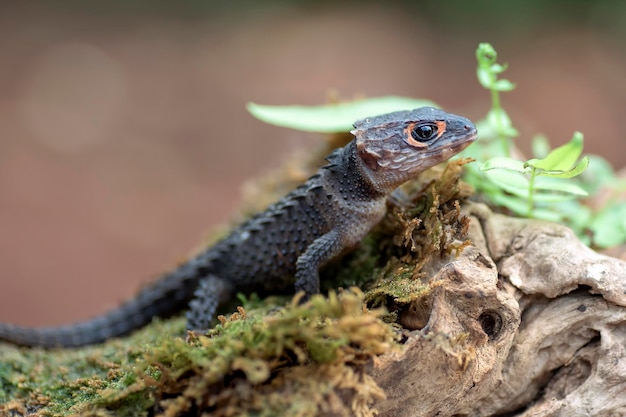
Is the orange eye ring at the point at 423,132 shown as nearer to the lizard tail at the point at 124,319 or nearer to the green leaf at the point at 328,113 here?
the green leaf at the point at 328,113

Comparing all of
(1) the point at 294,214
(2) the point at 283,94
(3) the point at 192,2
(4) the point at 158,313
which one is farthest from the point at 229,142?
(1) the point at 294,214

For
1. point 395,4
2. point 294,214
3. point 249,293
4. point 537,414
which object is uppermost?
point 395,4

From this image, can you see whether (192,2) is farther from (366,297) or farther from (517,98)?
(366,297)

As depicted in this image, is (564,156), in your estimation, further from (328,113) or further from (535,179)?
(328,113)

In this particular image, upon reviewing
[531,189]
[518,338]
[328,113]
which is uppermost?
[328,113]

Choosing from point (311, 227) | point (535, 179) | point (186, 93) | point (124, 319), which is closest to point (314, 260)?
point (311, 227)

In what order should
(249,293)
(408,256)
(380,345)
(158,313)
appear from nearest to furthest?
(380,345) → (408,256) → (249,293) → (158,313)

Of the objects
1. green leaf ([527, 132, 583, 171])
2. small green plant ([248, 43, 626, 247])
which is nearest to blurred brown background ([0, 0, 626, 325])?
small green plant ([248, 43, 626, 247])

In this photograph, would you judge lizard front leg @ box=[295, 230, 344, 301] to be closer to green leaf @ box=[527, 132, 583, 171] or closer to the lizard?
the lizard
